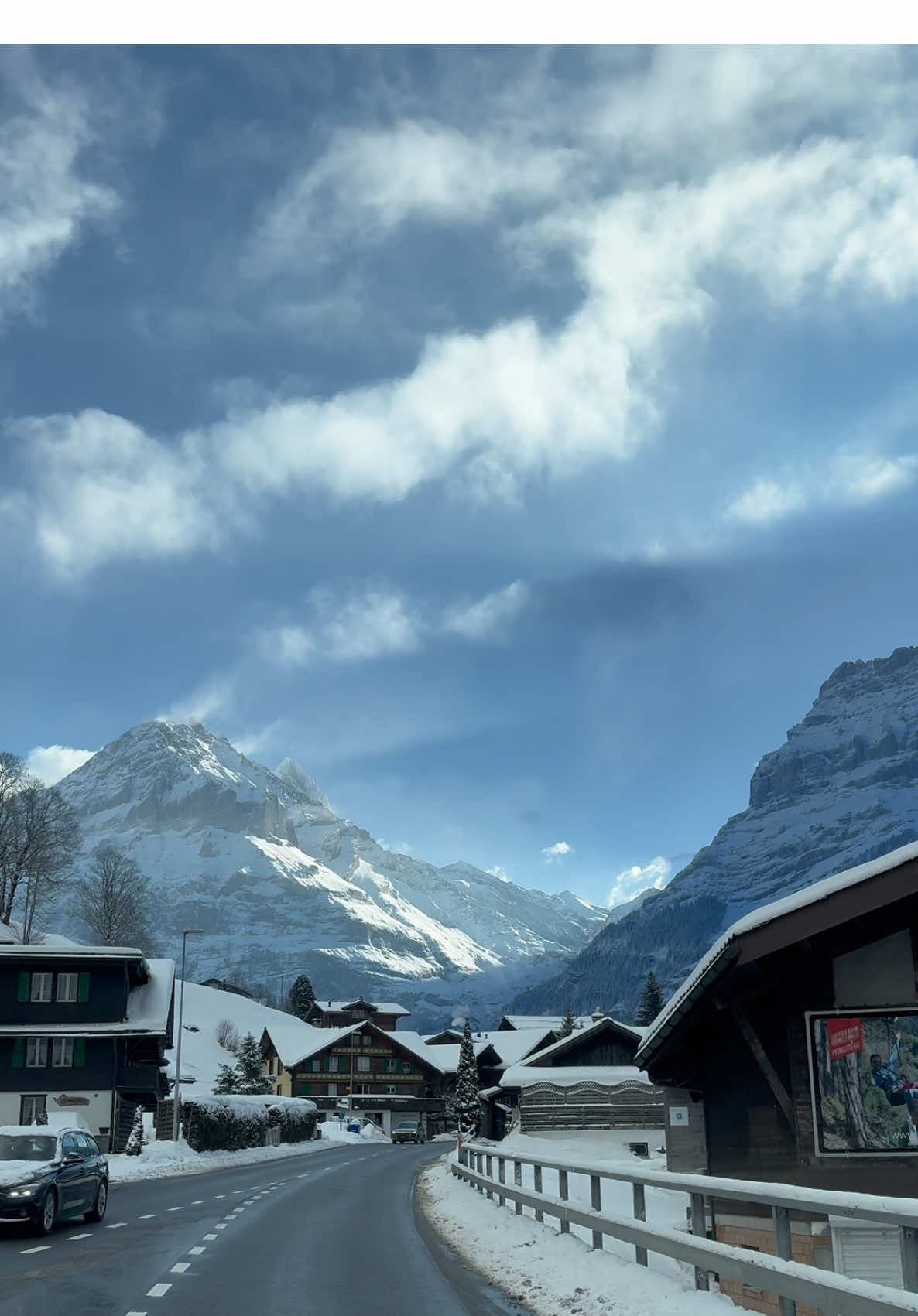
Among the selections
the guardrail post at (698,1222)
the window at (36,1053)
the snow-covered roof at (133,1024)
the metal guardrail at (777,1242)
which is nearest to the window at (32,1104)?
the window at (36,1053)

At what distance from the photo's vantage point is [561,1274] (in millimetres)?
12953

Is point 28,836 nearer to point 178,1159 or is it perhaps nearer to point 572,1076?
point 178,1159

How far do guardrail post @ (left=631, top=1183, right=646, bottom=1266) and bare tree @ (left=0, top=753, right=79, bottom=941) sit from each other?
7097 cm

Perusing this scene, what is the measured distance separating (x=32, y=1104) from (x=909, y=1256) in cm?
5353

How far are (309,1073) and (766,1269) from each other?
124 m

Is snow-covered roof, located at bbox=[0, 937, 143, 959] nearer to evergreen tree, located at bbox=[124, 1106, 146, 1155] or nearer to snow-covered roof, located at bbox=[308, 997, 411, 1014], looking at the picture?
evergreen tree, located at bbox=[124, 1106, 146, 1155]

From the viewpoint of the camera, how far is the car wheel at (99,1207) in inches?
843

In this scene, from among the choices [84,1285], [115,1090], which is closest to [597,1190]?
[84,1285]

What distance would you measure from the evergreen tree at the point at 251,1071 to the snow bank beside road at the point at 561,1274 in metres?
82.6

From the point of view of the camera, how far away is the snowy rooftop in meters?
56.2

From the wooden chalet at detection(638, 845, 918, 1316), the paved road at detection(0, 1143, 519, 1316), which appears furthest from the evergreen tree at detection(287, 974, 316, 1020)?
the wooden chalet at detection(638, 845, 918, 1316)

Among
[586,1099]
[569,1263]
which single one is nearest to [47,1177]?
[569,1263]

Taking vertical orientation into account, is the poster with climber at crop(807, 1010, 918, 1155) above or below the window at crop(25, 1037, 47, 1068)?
above

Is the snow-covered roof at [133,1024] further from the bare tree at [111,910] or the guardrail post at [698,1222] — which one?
the guardrail post at [698,1222]
